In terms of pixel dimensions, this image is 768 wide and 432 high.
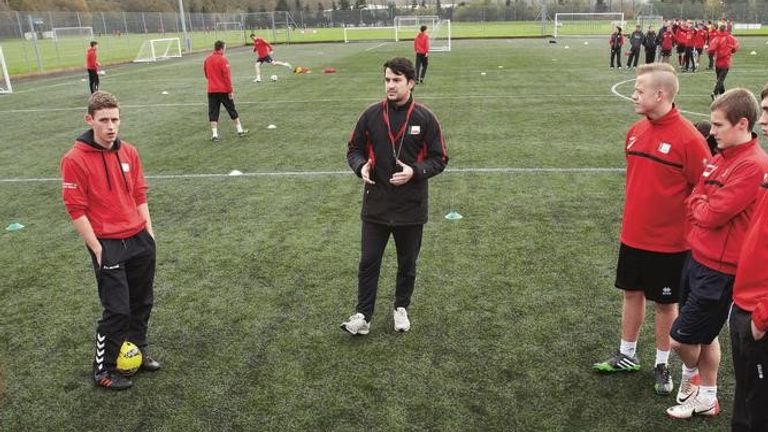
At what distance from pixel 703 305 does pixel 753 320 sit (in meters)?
0.67

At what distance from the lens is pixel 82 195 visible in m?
3.78

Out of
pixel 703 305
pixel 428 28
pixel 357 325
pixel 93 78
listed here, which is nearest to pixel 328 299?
pixel 357 325

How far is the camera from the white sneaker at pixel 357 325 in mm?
4652

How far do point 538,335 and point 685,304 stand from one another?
1.48m

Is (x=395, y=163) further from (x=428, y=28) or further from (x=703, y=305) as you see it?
(x=428, y=28)

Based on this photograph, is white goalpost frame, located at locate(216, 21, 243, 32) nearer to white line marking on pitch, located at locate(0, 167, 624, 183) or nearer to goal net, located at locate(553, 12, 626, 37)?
goal net, located at locate(553, 12, 626, 37)

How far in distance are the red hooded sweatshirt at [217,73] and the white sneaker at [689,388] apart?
10.2 meters

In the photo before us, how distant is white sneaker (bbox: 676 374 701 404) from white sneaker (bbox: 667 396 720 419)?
24mm

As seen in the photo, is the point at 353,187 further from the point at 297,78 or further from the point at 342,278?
the point at 297,78

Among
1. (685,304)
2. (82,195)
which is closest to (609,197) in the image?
(685,304)

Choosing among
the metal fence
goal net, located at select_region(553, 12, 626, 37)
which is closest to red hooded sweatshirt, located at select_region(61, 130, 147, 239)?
the metal fence

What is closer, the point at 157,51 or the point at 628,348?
the point at 628,348

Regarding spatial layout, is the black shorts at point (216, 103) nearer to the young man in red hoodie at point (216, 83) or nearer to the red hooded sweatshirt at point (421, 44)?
the young man in red hoodie at point (216, 83)

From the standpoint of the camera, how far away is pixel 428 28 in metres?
43.7
